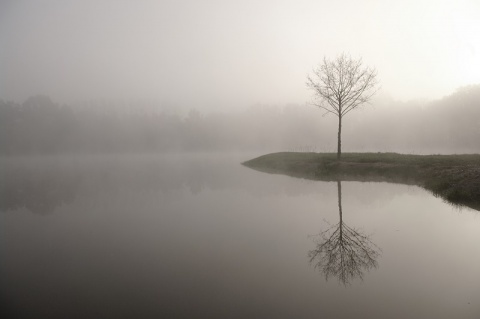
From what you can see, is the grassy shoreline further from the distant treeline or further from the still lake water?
the distant treeline

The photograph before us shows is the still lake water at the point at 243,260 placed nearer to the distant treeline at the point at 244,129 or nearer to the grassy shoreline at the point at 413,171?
the grassy shoreline at the point at 413,171

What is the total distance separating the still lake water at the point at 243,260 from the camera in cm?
705

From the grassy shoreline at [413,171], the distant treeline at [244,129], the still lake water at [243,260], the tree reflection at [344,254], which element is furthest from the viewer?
the distant treeline at [244,129]

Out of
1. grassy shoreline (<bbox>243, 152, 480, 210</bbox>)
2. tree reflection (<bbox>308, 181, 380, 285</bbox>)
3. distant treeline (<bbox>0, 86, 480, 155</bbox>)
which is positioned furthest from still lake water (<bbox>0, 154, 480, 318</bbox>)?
distant treeline (<bbox>0, 86, 480, 155</bbox>)

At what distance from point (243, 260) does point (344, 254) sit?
3.40 metres

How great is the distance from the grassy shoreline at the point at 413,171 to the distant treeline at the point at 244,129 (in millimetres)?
44794

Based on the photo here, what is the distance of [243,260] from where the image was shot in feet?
32.2

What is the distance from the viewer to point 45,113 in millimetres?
141625

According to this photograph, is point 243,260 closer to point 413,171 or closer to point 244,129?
point 413,171

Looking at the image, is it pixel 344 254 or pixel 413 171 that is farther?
pixel 413 171

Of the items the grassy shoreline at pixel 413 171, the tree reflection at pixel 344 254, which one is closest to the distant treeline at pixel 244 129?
the grassy shoreline at pixel 413 171

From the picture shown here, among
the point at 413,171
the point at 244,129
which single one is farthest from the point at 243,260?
the point at 244,129

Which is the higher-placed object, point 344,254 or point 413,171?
point 413,171

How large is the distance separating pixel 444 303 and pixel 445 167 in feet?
74.1
